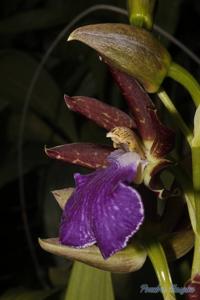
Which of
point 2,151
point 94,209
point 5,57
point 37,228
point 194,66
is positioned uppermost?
point 94,209

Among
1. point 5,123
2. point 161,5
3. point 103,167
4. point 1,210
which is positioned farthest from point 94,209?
point 1,210

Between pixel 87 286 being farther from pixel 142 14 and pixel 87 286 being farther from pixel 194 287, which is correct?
pixel 142 14

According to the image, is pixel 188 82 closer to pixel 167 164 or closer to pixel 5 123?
pixel 167 164

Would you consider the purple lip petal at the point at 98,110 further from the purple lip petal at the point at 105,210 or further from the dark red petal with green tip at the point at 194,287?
the dark red petal with green tip at the point at 194,287

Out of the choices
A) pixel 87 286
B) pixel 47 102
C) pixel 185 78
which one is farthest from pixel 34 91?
pixel 185 78

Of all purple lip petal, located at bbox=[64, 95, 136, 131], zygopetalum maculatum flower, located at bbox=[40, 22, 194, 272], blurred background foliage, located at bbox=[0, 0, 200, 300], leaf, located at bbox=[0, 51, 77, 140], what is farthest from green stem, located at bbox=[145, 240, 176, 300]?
leaf, located at bbox=[0, 51, 77, 140]

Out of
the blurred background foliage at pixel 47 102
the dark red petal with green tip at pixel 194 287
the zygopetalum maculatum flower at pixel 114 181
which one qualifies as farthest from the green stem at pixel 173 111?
the blurred background foliage at pixel 47 102

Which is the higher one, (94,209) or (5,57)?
(94,209)
